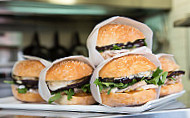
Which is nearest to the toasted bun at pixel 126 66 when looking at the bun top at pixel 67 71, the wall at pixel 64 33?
the bun top at pixel 67 71

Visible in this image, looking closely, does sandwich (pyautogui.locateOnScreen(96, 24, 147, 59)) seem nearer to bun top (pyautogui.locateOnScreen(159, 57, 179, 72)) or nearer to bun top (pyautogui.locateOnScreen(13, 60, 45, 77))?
bun top (pyautogui.locateOnScreen(159, 57, 179, 72))

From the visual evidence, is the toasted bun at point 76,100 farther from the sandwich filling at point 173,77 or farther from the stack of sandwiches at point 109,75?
the sandwich filling at point 173,77

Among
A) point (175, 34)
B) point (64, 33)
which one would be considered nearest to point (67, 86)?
point (175, 34)

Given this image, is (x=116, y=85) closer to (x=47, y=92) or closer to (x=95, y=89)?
(x=95, y=89)

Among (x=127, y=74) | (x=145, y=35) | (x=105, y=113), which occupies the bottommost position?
(x=105, y=113)

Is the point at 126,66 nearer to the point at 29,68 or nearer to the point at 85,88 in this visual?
the point at 85,88

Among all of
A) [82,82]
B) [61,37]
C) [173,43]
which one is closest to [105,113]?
[82,82]
